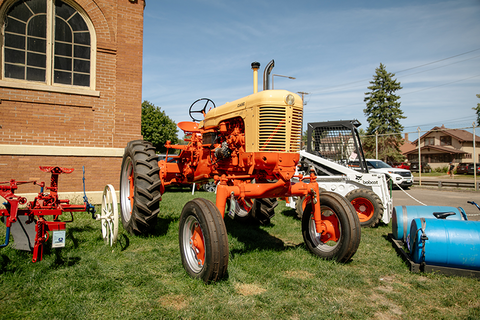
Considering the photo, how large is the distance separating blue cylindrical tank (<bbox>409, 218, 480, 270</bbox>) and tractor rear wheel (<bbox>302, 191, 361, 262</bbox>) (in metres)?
0.75

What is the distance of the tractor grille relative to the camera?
11.9ft

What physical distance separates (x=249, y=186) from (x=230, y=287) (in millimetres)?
1172

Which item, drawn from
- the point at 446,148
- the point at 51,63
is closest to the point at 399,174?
the point at 51,63

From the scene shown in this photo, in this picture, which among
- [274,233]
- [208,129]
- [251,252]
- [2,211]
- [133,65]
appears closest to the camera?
[2,211]

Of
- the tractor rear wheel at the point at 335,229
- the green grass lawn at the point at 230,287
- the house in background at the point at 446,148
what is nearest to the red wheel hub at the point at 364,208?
the green grass lawn at the point at 230,287

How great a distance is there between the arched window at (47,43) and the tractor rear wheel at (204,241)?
257 inches

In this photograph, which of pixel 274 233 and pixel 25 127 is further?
pixel 25 127

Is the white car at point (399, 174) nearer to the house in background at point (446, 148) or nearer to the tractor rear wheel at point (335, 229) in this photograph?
the tractor rear wheel at point (335, 229)

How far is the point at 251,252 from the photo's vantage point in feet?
14.0

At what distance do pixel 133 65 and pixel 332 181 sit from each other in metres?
6.26

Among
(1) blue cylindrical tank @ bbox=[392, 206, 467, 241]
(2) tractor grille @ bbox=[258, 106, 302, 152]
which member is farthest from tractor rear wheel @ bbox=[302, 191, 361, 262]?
(1) blue cylindrical tank @ bbox=[392, 206, 467, 241]

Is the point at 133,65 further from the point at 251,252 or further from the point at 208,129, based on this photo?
the point at 251,252

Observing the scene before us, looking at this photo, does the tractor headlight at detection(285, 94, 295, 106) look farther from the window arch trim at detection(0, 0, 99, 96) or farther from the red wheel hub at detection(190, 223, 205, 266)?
the window arch trim at detection(0, 0, 99, 96)

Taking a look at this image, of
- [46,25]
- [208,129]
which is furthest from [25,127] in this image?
[208,129]
